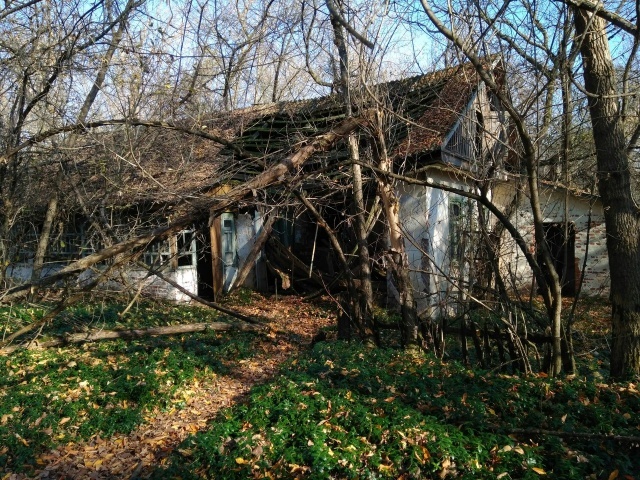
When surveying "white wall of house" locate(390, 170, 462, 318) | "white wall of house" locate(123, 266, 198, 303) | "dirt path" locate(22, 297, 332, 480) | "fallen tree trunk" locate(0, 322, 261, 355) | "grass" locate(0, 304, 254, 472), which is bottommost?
"dirt path" locate(22, 297, 332, 480)

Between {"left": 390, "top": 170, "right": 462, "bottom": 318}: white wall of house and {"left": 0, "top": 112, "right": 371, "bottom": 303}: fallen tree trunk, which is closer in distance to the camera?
{"left": 0, "top": 112, "right": 371, "bottom": 303}: fallen tree trunk

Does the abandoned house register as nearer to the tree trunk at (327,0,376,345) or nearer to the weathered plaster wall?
the weathered plaster wall

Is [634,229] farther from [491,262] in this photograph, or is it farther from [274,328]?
[274,328]

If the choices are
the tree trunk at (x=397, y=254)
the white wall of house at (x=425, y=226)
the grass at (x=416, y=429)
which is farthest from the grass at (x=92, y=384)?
the white wall of house at (x=425, y=226)

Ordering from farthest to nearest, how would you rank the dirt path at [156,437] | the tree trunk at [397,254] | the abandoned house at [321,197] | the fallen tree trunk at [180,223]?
A: the tree trunk at [397,254] < the abandoned house at [321,197] < the fallen tree trunk at [180,223] < the dirt path at [156,437]

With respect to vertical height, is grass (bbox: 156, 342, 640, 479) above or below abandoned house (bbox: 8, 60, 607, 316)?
below

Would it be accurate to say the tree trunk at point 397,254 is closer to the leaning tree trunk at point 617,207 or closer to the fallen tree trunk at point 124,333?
the leaning tree trunk at point 617,207

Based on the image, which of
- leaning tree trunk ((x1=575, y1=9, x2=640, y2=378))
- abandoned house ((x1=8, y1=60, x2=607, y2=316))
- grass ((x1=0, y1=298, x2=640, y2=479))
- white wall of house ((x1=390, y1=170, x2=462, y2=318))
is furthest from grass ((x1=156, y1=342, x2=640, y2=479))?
white wall of house ((x1=390, y1=170, x2=462, y2=318))

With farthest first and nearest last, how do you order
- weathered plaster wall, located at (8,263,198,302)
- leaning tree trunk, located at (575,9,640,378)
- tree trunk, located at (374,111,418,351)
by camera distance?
weathered plaster wall, located at (8,263,198,302) < tree trunk, located at (374,111,418,351) < leaning tree trunk, located at (575,9,640,378)

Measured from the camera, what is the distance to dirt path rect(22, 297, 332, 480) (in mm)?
5027

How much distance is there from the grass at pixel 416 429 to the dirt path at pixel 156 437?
499mm

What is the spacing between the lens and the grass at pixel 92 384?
5492mm

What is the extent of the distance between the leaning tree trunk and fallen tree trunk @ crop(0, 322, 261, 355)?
5362 millimetres

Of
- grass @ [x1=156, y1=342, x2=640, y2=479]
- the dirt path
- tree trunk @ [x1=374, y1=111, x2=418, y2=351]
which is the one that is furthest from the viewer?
tree trunk @ [x1=374, y1=111, x2=418, y2=351]
